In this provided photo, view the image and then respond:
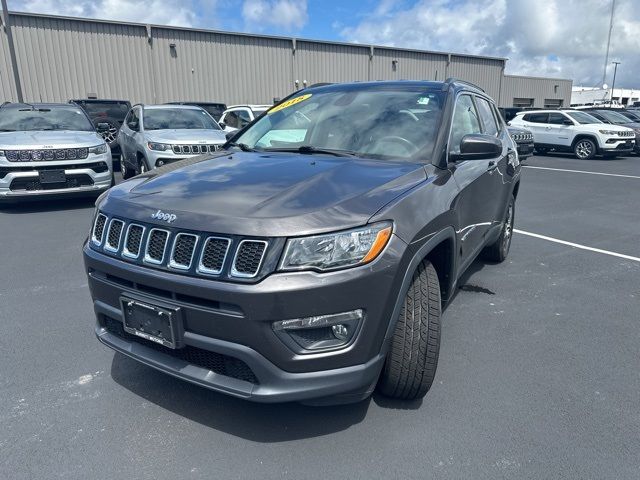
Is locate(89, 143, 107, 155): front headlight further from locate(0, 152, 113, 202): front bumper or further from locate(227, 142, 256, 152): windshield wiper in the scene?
locate(227, 142, 256, 152): windshield wiper

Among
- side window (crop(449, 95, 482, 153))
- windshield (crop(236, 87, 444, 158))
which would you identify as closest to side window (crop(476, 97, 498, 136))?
side window (crop(449, 95, 482, 153))

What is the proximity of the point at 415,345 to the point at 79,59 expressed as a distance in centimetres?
2308

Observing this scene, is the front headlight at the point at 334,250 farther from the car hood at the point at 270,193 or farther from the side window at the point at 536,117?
the side window at the point at 536,117

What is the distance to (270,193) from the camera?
233cm

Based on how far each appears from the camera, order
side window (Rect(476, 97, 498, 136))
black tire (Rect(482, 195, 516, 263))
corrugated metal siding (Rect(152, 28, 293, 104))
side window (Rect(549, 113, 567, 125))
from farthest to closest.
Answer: corrugated metal siding (Rect(152, 28, 293, 104)), side window (Rect(549, 113, 567, 125)), black tire (Rect(482, 195, 516, 263)), side window (Rect(476, 97, 498, 136))

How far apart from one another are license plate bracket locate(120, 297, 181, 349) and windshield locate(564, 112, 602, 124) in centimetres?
1784

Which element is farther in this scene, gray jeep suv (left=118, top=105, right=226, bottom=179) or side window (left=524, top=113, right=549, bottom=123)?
side window (left=524, top=113, right=549, bottom=123)

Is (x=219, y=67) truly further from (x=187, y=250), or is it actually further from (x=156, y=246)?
(x=187, y=250)

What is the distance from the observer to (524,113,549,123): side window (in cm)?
1736

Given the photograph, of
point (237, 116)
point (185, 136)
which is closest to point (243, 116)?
point (237, 116)

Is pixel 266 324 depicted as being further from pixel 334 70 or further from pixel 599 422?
pixel 334 70

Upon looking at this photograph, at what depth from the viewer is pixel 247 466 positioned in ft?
7.18

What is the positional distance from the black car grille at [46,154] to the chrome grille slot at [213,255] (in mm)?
6224

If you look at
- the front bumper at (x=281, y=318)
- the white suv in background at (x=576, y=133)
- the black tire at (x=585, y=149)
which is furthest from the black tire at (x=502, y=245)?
the black tire at (x=585, y=149)
